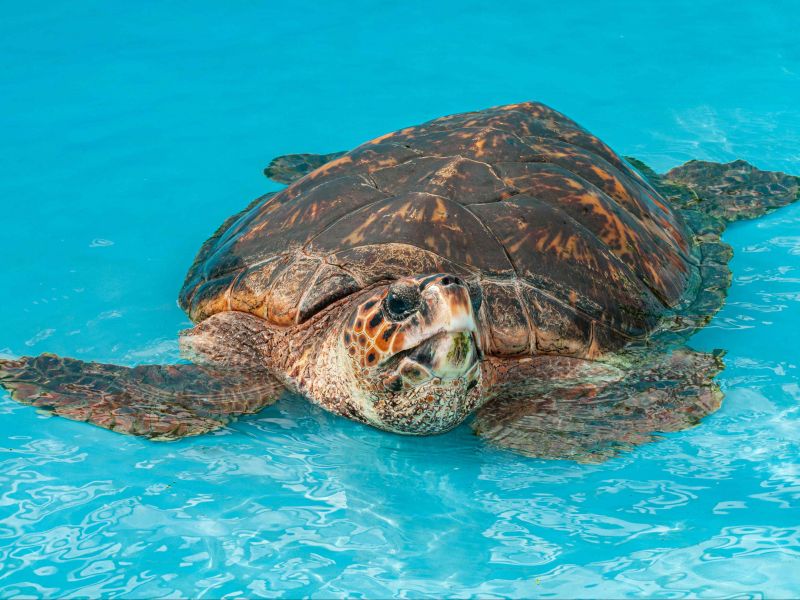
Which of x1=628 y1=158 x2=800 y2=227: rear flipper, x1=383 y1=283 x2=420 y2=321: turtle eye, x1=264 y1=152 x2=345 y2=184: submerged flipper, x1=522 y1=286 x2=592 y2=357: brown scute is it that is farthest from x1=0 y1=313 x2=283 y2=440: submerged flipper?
x1=628 y1=158 x2=800 y2=227: rear flipper

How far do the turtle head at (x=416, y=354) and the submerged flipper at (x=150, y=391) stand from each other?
2.25ft

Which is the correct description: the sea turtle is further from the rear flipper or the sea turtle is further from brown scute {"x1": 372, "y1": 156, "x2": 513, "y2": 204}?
the rear flipper

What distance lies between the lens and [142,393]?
4457 millimetres

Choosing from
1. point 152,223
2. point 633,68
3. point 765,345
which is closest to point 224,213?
point 152,223

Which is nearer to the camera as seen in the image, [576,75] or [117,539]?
[117,539]

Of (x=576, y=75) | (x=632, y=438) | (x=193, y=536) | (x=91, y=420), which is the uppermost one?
(x=576, y=75)

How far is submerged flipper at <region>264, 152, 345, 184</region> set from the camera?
23.5ft

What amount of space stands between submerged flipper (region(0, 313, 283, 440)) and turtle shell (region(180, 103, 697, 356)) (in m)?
0.37

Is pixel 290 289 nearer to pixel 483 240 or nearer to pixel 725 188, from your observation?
pixel 483 240

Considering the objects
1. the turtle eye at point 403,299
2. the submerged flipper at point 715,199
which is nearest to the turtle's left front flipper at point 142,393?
the turtle eye at point 403,299

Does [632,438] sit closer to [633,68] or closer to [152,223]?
[152,223]

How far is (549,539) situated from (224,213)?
3954mm

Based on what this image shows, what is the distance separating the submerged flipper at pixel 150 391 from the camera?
14.1 feet

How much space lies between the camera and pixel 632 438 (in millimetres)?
4289
